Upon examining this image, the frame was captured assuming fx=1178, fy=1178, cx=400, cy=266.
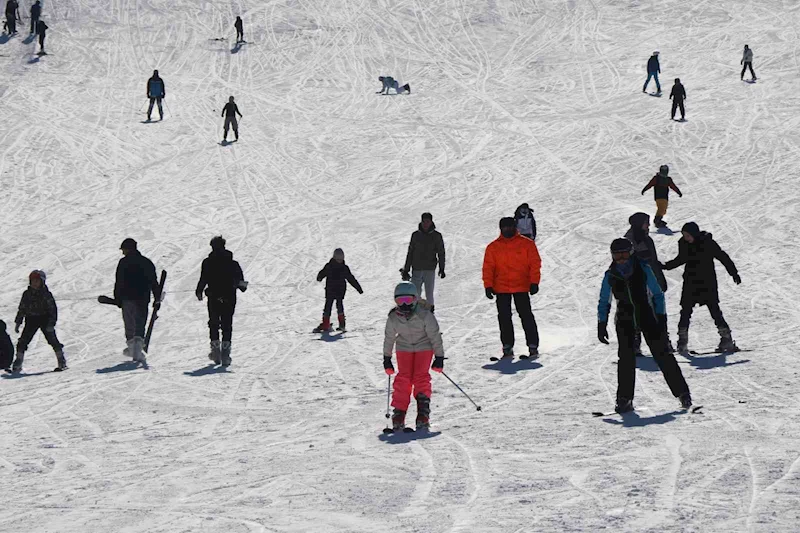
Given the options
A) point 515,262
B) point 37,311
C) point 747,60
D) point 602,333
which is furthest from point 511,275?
point 747,60

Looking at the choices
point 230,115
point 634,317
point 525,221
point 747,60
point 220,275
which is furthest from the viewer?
point 747,60

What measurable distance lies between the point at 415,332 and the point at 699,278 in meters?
4.12

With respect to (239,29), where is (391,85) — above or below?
below

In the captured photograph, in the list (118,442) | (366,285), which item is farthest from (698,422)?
(366,285)

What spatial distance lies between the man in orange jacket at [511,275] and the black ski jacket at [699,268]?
136cm

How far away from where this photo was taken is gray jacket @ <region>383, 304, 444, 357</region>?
8711mm

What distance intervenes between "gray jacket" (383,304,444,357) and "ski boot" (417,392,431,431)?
36 cm

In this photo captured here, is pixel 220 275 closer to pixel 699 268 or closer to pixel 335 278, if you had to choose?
pixel 335 278

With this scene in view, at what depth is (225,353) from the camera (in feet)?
40.9

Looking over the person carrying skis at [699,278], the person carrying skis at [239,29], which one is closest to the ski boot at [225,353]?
the person carrying skis at [699,278]

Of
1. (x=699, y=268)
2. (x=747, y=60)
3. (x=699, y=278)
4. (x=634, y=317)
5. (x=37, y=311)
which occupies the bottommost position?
(x=37, y=311)

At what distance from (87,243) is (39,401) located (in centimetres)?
1028

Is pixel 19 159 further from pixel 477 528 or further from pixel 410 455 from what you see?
pixel 477 528

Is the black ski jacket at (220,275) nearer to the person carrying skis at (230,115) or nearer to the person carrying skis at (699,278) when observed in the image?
the person carrying skis at (699,278)
